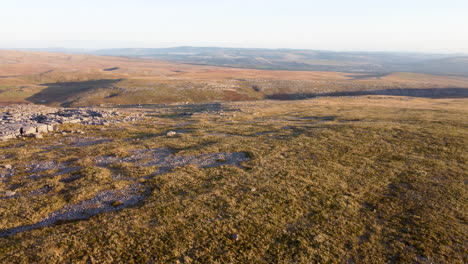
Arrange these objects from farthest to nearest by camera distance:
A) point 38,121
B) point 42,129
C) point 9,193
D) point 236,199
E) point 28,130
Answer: point 38,121
point 42,129
point 28,130
point 9,193
point 236,199

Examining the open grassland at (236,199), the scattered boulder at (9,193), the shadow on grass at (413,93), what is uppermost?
the shadow on grass at (413,93)

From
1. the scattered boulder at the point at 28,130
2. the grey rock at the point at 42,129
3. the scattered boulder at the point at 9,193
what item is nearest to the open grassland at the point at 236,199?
the scattered boulder at the point at 9,193

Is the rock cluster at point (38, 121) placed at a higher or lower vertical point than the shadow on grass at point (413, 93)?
lower

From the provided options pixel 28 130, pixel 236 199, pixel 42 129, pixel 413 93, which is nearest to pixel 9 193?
pixel 236 199

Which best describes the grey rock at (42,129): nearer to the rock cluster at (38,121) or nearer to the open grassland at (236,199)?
the rock cluster at (38,121)

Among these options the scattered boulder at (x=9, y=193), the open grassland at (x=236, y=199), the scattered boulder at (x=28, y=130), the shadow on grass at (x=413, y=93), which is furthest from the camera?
the shadow on grass at (x=413, y=93)

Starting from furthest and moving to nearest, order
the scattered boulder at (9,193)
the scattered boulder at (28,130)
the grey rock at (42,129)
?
the grey rock at (42,129) → the scattered boulder at (28,130) → the scattered boulder at (9,193)

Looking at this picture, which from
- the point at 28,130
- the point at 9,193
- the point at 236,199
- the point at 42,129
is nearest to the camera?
the point at 236,199

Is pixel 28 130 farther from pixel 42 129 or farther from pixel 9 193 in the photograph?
pixel 9 193

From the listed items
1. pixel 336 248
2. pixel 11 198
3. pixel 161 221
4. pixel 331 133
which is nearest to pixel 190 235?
pixel 161 221
